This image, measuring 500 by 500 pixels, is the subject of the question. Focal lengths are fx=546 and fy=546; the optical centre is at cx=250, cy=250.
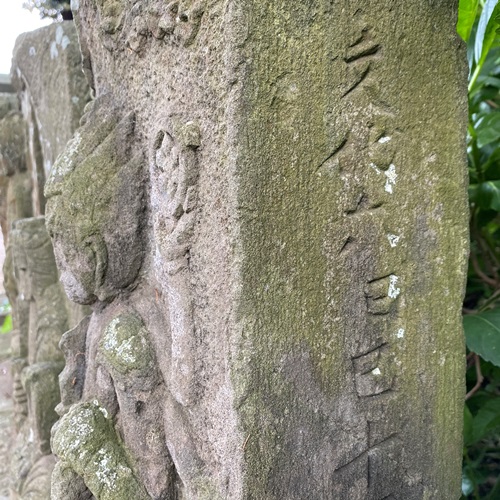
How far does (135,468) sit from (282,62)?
2.26 ft

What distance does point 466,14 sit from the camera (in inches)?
42.6

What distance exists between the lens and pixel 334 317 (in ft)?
2.62

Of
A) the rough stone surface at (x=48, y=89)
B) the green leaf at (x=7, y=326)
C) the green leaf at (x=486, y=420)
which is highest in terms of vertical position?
the rough stone surface at (x=48, y=89)

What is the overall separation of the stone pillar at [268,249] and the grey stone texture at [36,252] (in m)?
0.45

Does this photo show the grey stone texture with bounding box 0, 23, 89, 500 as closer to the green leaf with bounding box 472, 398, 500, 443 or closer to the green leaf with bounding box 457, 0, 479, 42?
the green leaf with bounding box 457, 0, 479, 42

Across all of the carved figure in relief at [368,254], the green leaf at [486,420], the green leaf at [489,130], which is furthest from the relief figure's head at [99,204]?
the green leaf at [486,420]

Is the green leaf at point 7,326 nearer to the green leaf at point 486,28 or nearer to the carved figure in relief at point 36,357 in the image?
the carved figure in relief at point 36,357

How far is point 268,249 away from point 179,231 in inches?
5.5

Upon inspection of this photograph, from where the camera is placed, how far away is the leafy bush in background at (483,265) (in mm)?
1149

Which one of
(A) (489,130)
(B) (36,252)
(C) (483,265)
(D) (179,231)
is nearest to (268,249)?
(D) (179,231)

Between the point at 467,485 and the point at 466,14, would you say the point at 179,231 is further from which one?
the point at 467,485

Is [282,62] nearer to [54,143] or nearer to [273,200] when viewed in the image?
[273,200]

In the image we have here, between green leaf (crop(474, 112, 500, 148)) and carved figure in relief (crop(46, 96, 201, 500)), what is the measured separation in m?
0.84

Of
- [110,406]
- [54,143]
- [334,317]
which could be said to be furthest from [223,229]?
[54,143]
